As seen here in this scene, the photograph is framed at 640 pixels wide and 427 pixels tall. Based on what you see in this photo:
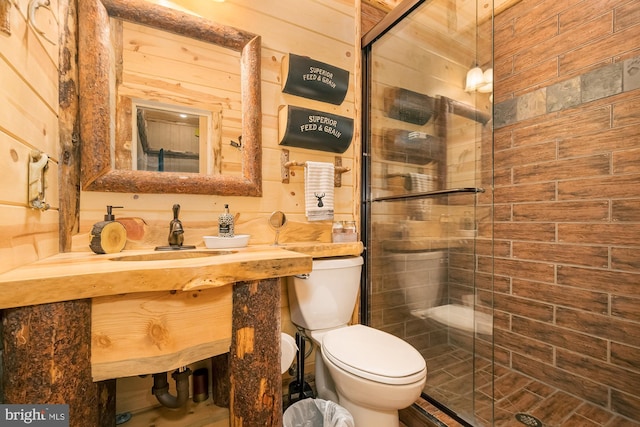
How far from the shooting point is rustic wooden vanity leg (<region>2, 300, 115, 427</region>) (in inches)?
22.0

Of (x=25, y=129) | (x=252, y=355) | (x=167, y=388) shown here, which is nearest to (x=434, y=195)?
(x=252, y=355)

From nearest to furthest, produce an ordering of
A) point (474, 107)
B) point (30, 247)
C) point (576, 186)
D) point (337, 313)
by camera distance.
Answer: point (30, 247), point (474, 107), point (337, 313), point (576, 186)

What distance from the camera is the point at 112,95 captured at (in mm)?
1097

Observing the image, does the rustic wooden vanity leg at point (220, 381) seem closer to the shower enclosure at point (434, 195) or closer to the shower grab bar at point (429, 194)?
the shower enclosure at point (434, 195)

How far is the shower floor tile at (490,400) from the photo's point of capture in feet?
4.02

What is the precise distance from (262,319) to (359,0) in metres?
1.97

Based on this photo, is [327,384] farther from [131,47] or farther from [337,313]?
[131,47]

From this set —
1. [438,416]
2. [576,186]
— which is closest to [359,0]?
[576,186]

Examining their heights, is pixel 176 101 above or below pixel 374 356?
above

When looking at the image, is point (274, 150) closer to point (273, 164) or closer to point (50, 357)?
point (273, 164)

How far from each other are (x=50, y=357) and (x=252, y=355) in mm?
453

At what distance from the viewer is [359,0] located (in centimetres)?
175

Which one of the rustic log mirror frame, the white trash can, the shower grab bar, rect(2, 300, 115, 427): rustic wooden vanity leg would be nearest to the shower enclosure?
the shower grab bar

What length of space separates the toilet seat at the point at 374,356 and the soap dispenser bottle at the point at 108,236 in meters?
0.91
